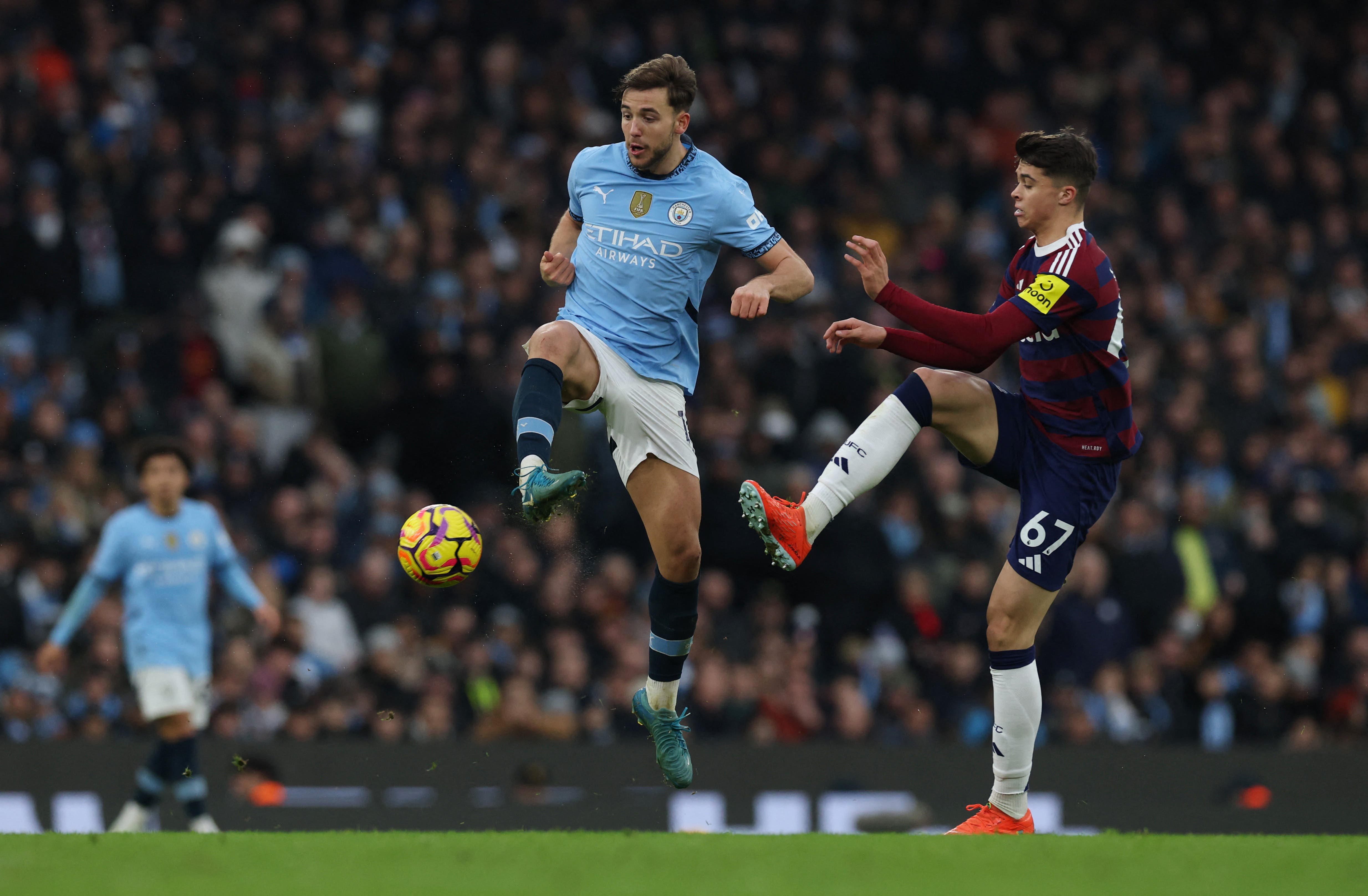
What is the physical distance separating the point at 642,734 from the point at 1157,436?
15.5 feet

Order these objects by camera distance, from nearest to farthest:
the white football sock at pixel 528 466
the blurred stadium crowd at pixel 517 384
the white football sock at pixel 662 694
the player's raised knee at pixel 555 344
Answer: the white football sock at pixel 528 466
the player's raised knee at pixel 555 344
the white football sock at pixel 662 694
the blurred stadium crowd at pixel 517 384

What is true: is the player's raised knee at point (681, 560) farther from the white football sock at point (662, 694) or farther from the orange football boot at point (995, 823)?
the orange football boot at point (995, 823)

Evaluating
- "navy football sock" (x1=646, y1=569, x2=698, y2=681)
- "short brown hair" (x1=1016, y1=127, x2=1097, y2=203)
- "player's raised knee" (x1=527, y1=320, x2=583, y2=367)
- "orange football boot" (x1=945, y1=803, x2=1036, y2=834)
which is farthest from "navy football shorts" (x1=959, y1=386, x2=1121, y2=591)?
"player's raised knee" (x1=527, y1=320, x2=583, y2=367)

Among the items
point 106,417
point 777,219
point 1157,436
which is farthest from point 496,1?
point 1157,436

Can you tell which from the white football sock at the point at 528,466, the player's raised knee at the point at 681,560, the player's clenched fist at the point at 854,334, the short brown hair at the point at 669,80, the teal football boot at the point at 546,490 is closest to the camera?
the teal football boot at the point at 546,490

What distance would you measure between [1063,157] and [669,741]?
2914 mm

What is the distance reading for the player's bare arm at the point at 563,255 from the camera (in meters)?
6.74

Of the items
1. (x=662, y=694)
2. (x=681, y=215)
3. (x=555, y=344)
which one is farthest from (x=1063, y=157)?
(x=662, y=694)

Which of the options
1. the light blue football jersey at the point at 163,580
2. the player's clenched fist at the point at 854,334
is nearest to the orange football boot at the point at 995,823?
the player's clenched fist at the point at 854,334

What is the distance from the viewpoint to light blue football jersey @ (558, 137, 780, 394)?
22.5 ft

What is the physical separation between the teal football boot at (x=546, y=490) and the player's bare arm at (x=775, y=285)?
2.79 ft

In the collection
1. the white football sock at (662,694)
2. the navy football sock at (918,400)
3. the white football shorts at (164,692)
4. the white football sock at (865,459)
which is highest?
the navy football sock at (918,400)

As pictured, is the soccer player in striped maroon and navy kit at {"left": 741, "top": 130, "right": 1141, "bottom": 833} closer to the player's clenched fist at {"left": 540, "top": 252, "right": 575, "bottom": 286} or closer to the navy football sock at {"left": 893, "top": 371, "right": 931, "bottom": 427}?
the navy football sock at {"left": 893, "top": 371, "right": 931, "bottom": 427}

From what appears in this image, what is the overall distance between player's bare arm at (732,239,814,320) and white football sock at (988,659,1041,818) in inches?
67.6
